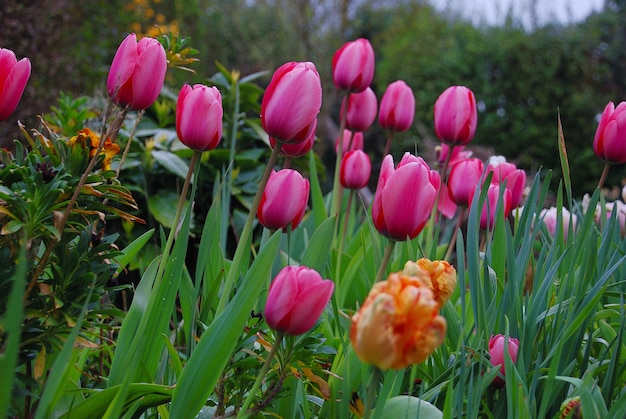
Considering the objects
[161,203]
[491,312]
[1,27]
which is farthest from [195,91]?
[1,27]

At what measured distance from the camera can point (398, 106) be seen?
1.78 m

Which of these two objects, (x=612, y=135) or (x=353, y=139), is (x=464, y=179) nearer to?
(x=612, y=135)

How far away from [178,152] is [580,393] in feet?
5.47

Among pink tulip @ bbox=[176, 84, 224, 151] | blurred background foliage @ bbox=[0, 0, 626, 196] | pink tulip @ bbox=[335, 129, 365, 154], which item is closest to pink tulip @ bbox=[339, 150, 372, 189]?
pink tulip @ bbox=[335, 129, 365, 154]

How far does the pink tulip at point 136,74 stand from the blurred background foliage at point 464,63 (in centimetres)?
390

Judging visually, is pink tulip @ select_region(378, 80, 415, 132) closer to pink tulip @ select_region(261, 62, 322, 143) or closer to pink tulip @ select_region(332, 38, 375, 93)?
pink tulip @ select_region(332, 38, 375, 93)

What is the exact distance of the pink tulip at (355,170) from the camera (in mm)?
1622

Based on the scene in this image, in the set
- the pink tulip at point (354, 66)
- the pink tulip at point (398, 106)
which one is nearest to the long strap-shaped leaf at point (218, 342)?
the pink tulip at point (354, 66)

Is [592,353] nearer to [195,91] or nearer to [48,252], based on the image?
[195,91]

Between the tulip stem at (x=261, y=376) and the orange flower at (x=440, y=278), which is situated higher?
the orange flower at (x=440, y=278)

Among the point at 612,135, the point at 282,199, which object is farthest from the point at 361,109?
the point at 282,199

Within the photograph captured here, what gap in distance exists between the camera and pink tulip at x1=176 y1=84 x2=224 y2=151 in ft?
3.17

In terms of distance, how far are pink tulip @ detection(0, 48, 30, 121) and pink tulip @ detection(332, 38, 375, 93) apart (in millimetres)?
919

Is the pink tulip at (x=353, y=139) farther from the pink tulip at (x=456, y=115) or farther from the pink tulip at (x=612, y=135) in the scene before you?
the pink tulip at (x=612, y=135)
